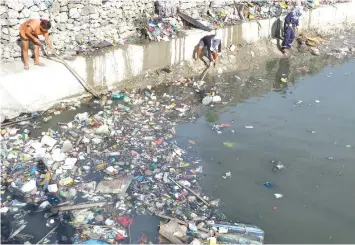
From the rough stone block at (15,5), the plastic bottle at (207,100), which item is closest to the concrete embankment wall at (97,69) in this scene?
the rough stone block at (15,5)

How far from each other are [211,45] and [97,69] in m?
2.80

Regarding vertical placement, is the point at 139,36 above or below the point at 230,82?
above

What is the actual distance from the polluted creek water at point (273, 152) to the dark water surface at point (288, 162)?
0.6 inches

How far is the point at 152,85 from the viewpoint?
28.9ft

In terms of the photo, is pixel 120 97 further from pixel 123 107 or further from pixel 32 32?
pixel 32 32

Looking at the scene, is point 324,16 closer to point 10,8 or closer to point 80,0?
point 80,0

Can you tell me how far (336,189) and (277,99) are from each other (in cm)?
323

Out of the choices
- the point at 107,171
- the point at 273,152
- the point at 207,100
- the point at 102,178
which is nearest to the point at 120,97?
the point at 207,100

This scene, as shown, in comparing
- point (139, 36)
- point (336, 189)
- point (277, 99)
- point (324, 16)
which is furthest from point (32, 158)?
point (324, 16)

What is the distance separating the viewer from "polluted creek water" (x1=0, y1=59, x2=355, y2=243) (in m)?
5.26

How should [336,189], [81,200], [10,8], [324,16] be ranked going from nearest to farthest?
1. [81,200]
2. [336,189]
3. [10,8]
4. [324,16]

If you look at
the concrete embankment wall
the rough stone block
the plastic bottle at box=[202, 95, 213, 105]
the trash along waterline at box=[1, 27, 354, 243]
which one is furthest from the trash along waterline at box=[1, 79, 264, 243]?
the rough stone block

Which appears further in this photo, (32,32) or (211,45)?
(211,45)

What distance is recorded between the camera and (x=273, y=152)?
22.0 ft
